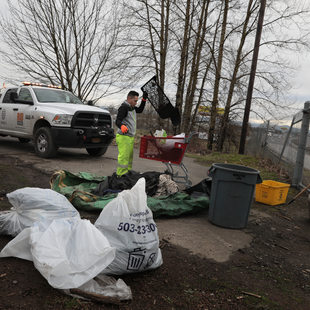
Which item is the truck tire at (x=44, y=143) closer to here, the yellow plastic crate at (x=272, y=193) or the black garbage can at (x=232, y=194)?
the black garbage can at (x=232, y=194)

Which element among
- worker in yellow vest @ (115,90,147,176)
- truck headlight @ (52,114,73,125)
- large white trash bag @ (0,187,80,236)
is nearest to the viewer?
large white trash bag @ (0,187,80,236)

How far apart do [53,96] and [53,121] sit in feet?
4.60

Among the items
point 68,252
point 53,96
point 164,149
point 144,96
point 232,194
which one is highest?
point 144,96

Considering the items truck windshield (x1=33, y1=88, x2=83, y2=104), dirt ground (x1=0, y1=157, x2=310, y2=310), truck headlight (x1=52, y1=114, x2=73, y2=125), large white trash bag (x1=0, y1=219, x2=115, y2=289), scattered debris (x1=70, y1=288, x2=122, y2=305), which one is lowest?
dirt ground (x1=0, y1=157, x2=310, y2=310)

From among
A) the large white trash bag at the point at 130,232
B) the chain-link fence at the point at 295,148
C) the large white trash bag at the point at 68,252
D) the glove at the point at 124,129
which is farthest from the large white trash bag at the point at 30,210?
the chain-link fence at the point at 295,148

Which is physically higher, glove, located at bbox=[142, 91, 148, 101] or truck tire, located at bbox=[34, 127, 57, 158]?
glove, located at bbox=[142, 91, 148, 101]

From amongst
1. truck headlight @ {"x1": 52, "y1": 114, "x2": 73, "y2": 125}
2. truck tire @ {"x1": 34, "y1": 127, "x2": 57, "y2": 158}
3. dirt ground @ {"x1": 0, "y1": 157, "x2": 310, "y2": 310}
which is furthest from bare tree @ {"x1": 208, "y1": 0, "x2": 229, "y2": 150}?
dirt ground @ {"x1": 0, "y1": 157, "x2": 310, "y2": 310}

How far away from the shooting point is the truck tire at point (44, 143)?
769 cm

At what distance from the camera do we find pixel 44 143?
7914mm

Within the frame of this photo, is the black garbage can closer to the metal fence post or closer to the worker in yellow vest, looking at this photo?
the worker in yellow vest

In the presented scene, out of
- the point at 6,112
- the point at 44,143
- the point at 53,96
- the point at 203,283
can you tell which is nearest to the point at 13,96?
the point at 6,112

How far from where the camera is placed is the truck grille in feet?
25.3

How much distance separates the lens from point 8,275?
2.41 meters

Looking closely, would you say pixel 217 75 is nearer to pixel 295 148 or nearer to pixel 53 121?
pixel 295 148
